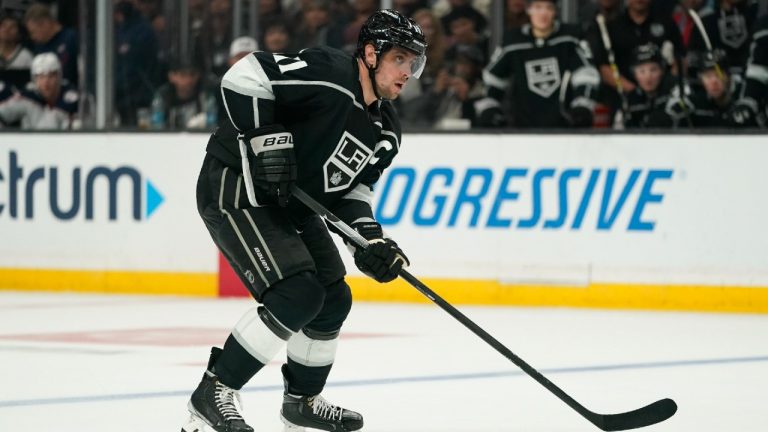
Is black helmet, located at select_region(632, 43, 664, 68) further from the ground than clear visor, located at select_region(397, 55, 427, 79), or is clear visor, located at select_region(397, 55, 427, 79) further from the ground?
clear visor, located at select_region(397, 55, 427, 79)

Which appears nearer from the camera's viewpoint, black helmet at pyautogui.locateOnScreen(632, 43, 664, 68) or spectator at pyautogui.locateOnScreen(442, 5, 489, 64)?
black helmet at pyautogui.locateOnScreen(632, 43, 664, 68)

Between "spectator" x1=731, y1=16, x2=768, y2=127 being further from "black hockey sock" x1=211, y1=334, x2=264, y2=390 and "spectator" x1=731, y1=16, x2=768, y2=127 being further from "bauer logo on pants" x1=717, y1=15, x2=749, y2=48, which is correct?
"black hockey sock" x1=211, y1=334, x2=264, y2=390

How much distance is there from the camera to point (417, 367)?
18.2ft

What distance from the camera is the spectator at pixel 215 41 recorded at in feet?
28.7

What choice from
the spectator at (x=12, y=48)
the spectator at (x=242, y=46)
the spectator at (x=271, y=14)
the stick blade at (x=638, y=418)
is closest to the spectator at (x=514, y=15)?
the spectator at (x=271, y=14)

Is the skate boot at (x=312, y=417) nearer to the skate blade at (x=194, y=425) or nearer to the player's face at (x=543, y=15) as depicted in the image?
the skate blade at (x=194, y=425)

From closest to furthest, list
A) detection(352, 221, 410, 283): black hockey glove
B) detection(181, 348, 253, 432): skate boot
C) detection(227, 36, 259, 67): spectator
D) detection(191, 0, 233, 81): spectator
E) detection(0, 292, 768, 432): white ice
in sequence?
detection(181, 348, 253, 432): skate boot < detection(352, 221, 410, 283): black hockey glove < detection(0, 292, 768, 432): white ice < detection(227, 36, 259, 67): spectator < detection(191, 0, 233, 81): spectator

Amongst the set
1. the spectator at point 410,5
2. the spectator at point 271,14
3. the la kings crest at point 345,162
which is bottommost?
the spectator at point 271,14

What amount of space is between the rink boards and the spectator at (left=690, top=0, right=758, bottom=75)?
0.44 metres

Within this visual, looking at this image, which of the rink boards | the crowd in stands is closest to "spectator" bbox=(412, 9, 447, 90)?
the crowd in stands

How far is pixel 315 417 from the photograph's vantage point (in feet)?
13.8

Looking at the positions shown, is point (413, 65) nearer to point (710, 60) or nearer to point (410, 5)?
point (710, 60)

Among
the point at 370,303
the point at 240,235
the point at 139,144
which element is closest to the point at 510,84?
the point at 370,303

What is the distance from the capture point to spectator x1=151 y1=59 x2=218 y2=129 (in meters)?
8.83
